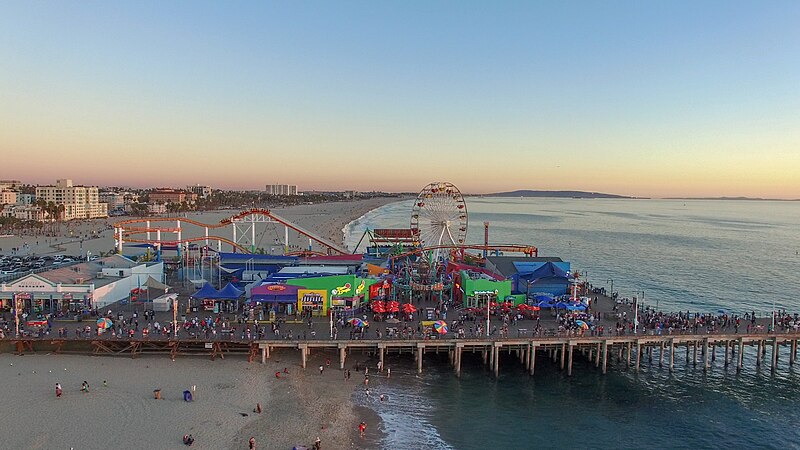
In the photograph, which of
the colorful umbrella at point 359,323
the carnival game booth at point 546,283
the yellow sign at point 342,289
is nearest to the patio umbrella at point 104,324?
the yellow sign at point 342,289

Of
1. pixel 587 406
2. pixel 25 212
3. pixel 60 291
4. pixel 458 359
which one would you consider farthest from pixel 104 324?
pixel 25 212

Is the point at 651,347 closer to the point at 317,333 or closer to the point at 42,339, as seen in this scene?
the point at 317,333

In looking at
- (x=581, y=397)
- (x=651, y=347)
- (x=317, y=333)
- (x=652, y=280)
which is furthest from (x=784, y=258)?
(x=317, y=333)

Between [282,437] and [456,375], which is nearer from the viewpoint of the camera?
[282,437]

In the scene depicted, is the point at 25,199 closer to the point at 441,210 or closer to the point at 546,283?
the point at 441,210

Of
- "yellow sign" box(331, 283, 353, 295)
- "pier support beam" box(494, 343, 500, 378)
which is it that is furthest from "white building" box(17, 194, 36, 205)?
"pier support beam" box(494, 343, 500, 378)
